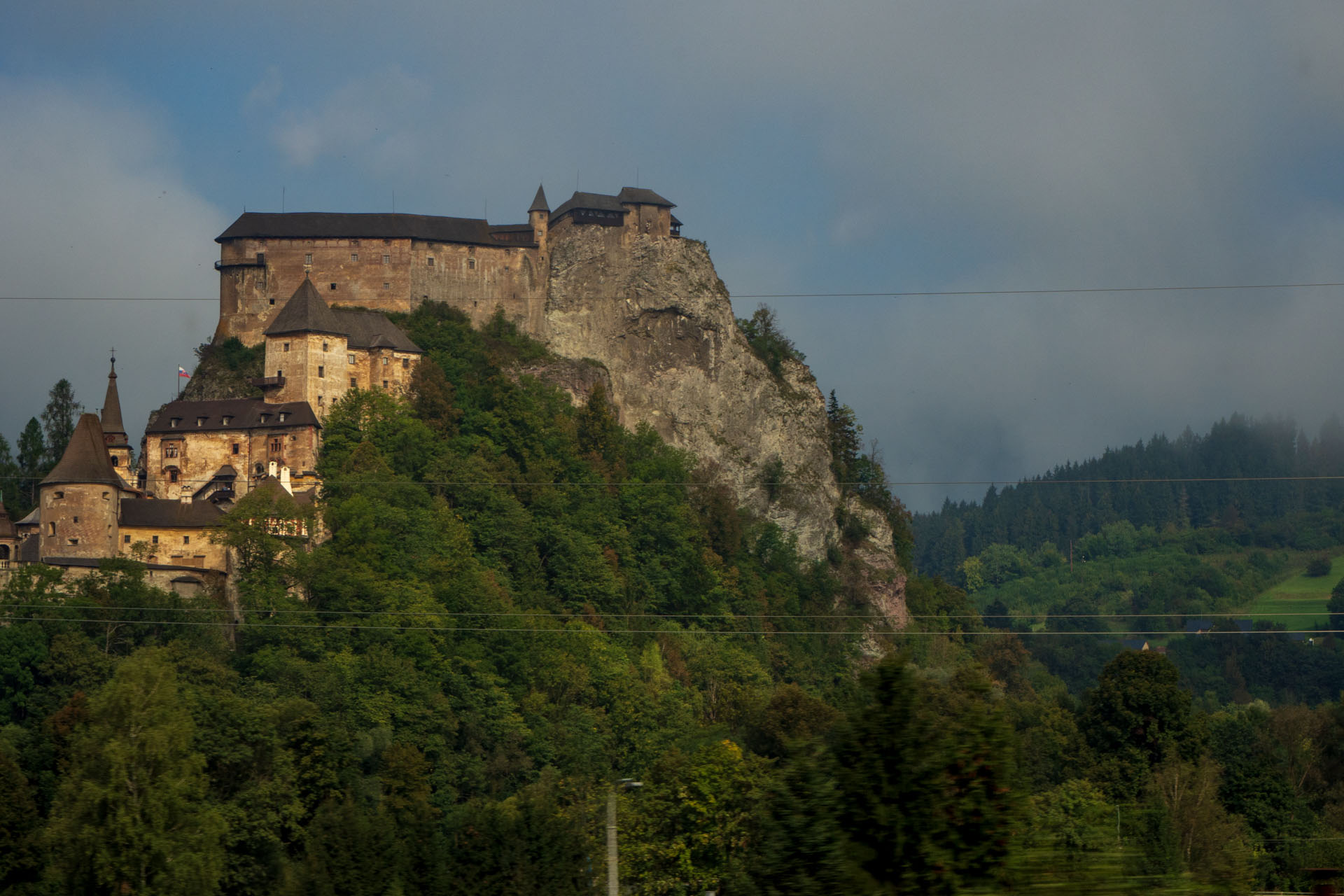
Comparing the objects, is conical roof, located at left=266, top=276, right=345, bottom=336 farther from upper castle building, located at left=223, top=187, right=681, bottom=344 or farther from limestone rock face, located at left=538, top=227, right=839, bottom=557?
limestone rock face, located at left=538, top=227, right=839, bottom=557

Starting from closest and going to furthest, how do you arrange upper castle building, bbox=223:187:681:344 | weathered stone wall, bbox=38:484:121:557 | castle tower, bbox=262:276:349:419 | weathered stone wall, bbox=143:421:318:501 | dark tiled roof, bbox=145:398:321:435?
weathered stone wall, bbox=38:484:121:557
weathered stone wall, bbox=143:421:318:501
dark tiled roof, bbox=145:398:321:435
castle tower, bbox=262:276:349:419
upper castle building, bbox=223:187:681:344

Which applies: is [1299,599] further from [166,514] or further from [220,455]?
[166,514]

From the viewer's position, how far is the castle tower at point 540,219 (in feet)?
292

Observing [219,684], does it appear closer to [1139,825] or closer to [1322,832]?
[1139,825]

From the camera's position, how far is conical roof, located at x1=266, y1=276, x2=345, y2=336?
252ft

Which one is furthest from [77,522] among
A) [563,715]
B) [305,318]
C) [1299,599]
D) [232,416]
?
[1299,599]

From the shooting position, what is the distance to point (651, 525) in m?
84.8

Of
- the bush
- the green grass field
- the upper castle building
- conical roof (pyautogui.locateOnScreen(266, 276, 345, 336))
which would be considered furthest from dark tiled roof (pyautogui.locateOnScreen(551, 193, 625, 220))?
the bush

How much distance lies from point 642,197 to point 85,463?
37.0 meters

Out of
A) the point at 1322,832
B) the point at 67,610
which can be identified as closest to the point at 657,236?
the point at 67,610

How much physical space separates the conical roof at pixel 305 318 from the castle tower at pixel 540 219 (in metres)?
14.6

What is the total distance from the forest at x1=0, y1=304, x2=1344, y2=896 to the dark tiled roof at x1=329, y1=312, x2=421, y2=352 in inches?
64.3

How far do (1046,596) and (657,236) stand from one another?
3910 inches

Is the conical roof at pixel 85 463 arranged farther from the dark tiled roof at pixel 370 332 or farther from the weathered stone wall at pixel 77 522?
the dark tiled roof at pixel 370 332
